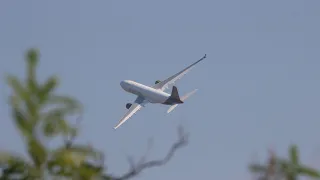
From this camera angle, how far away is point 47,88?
66.4ft

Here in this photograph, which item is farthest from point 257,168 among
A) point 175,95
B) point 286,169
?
point 175,95

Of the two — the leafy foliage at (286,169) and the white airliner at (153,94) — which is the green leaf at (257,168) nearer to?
the leafy foliage at (286,169)

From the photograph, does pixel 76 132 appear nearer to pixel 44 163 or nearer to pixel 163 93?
pixel 44 163

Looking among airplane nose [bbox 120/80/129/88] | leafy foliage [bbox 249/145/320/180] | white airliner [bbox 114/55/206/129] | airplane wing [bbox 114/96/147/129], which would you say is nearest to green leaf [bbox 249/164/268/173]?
leafy foliage [bbox 249/145/320/180]

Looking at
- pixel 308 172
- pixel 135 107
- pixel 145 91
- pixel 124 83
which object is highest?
pixel 124 83

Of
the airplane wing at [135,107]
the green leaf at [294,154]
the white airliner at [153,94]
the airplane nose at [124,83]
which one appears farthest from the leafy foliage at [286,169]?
the airplane nose at [124,83]

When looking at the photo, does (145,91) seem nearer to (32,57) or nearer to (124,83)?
(124,83)

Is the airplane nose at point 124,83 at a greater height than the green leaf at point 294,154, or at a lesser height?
greater

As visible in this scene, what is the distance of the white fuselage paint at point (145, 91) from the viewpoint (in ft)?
440

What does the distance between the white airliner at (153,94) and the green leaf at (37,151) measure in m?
108

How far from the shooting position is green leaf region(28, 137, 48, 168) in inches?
766

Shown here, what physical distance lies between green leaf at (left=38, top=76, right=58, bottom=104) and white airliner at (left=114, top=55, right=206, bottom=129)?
354 ft

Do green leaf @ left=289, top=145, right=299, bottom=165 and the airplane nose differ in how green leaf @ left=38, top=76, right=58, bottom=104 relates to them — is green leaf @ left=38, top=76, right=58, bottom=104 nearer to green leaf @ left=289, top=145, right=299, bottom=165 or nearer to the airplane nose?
green leaf @ left=289, top=145, right=299, bottom=165

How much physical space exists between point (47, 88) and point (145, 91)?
387 ft
